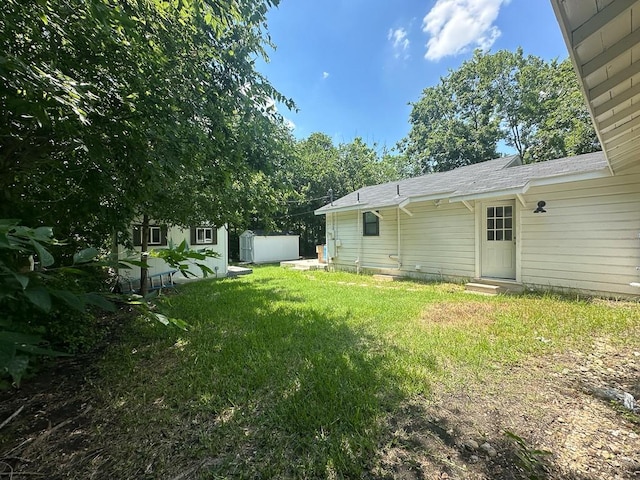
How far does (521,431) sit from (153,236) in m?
Answer: 9.84

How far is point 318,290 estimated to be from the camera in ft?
23.9

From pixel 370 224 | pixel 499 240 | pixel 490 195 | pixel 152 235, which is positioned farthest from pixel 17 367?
pixel 370 224

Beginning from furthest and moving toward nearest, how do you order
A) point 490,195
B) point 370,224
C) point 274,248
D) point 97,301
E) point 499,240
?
point 274,248 → point 370,224 → point 499,240 → point 490,195 → point 97,301

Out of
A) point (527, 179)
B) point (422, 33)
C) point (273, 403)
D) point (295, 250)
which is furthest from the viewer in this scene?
point (295, 250)

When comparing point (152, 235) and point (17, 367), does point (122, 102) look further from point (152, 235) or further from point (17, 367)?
point (152, 235)

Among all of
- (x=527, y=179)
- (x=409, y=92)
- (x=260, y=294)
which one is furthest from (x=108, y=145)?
(x=409, y=92)

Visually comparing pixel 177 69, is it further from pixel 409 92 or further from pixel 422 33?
pixel 409 92

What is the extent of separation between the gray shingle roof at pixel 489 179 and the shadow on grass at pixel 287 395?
4.97 meters

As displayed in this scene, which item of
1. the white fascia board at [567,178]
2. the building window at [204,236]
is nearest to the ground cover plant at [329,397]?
the white fascia board at [567,178]

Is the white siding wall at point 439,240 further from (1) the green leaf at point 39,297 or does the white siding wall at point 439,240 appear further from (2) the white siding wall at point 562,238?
(1) the green leaf at point 39,297

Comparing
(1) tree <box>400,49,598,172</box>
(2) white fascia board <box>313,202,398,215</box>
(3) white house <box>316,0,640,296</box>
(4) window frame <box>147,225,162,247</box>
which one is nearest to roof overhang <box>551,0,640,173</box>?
(3) white house <box>316,0,640,296</box>

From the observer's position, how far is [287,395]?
2504 mm

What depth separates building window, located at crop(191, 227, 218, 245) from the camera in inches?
406

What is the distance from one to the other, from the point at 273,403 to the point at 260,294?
4711 millimetres
